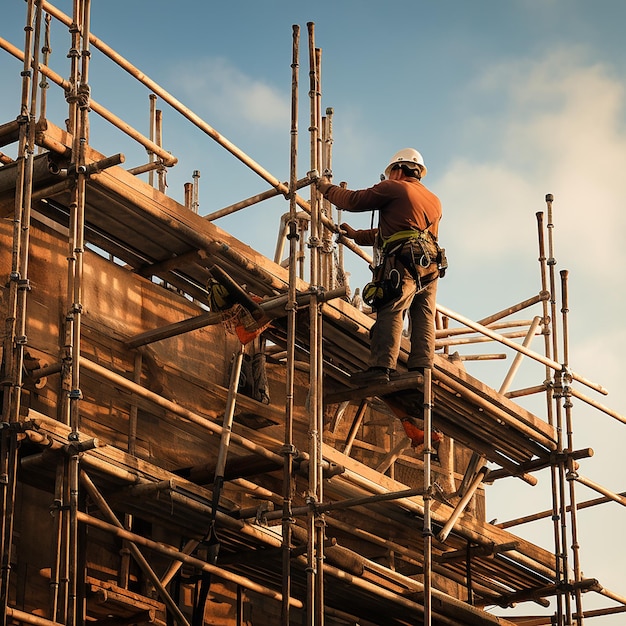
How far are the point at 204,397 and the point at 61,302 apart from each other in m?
2.14

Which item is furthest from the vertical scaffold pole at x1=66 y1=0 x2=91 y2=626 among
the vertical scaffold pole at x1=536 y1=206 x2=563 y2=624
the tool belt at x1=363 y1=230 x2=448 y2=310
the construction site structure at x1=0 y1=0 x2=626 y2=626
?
the vertical scaffold pole at x1=536 y1=206 x2=563 y2=624

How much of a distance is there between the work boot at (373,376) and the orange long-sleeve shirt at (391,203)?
1.33m

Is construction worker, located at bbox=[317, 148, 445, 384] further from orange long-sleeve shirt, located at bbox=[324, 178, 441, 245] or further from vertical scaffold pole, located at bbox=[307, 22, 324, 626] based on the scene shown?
vertical scaffold pole, located at bbox=[307, 22, 324, 626]

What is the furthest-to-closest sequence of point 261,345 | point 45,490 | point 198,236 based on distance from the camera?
point 261,345, point 198,236, point 45,490

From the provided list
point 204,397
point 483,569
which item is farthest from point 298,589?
point 483,569

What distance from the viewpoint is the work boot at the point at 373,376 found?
603 inches

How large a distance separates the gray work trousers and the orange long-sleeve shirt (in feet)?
1.61

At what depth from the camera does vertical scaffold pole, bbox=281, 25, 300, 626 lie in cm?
1401

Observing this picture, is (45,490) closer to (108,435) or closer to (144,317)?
(108,435)

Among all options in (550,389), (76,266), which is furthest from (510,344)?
(76,266)

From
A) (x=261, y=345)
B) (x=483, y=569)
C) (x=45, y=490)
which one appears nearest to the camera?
(x=45, y=490)

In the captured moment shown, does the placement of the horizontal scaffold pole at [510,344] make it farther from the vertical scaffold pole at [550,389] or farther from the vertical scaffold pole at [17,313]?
the vertical scaffold pole at [17,313]

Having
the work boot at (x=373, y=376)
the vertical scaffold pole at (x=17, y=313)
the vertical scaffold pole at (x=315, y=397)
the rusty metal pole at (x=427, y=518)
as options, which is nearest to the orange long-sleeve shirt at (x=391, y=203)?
the vertical scaffold pole at (x=315, y=397)

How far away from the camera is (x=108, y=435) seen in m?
15.1
